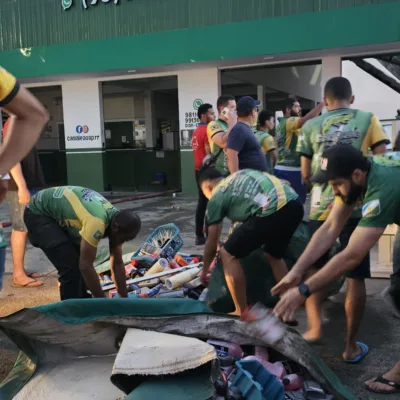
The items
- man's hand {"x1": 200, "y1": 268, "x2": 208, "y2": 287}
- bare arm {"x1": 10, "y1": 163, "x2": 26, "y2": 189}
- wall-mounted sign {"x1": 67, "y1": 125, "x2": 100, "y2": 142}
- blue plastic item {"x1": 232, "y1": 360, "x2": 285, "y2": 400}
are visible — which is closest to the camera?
blue plastic item {"x1": 232, "y1": 360, "x2": 285, "y2": 400}

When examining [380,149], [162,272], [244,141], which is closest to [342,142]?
[380,149]

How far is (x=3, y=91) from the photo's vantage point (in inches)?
63.6

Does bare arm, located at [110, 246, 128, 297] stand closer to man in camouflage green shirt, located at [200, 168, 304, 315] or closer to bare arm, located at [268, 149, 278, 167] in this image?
man in camouflage green shirt, located at [200, 168, 304, 315]

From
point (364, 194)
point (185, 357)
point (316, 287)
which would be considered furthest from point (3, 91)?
point (364, 194)

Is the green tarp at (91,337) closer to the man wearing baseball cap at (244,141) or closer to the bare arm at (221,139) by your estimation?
the man wearing baseball cap at (244,141)

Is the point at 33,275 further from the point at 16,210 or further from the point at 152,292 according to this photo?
the point at 152,292

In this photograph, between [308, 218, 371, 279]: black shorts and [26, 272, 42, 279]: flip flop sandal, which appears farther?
[26, 272, 42, 279]: flip flop sandal

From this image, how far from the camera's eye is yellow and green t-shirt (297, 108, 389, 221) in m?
3.59

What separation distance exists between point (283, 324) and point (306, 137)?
5.61ft

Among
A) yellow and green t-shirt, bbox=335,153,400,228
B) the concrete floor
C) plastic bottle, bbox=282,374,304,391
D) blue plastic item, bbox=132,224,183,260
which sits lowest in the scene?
the concrete floor

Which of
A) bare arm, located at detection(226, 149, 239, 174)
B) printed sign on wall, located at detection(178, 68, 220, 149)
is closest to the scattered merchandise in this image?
bare arm, located at detection(226, 149, 239, 174)

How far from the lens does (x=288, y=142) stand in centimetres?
618

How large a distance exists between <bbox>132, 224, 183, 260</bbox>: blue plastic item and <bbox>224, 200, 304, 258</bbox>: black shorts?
1729 mm

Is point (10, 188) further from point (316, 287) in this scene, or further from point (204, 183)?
point (316, 287)
